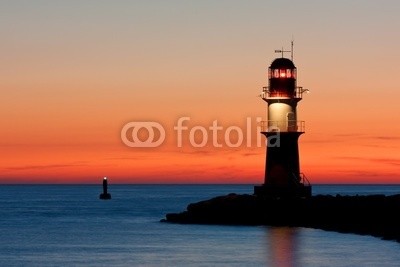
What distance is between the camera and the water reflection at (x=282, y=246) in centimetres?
4180

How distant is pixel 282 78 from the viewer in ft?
173

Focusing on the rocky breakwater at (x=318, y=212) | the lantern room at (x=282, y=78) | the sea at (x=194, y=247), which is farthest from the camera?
the lantern room at (x=282, y=78)

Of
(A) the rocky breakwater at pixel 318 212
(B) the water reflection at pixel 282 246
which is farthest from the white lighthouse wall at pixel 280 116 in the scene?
(B) the water reflection at pixel 282 246

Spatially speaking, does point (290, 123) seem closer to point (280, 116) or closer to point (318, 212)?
point (280, 116)

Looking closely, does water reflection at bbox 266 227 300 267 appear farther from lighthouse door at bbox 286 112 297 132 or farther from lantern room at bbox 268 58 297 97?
lantern room at bbox 268 58 297 97

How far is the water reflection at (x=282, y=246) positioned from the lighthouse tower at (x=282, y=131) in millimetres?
2109

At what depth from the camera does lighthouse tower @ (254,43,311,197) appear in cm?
5206

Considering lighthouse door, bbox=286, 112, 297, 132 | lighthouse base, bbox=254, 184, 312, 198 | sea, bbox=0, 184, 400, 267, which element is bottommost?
sea, bbox=0, 184, 400, 267

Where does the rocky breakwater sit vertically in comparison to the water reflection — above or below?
above

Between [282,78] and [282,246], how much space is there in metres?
10.6

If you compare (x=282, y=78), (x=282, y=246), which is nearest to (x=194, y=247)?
(x=282, y=246)

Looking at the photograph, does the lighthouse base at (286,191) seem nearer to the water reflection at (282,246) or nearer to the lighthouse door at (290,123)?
the water reflection at (282,246)

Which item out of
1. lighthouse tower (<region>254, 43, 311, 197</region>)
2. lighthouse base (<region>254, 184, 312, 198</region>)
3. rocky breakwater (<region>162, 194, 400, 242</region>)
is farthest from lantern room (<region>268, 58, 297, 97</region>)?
rocky breakwater (<region>162, 194, 400, 242</region>)

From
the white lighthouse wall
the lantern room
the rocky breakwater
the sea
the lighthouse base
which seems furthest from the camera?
the lighthouse base
